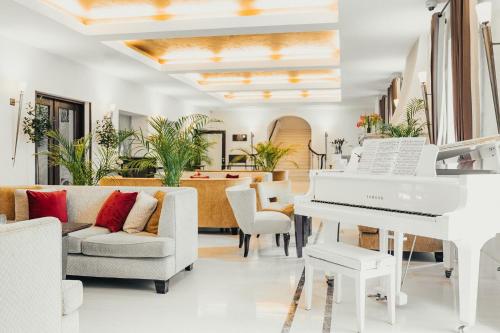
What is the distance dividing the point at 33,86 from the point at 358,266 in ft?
23.6

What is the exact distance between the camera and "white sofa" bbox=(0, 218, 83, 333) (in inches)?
75.1

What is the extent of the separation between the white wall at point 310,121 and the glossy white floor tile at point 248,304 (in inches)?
552

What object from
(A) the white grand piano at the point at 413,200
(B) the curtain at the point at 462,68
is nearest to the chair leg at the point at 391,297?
(A) the white grand piano at the point at 413,200

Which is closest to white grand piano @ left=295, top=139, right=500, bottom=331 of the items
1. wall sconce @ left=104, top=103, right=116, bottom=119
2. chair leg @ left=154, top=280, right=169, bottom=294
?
chair leg @ left=154, top=280, right=169, bottom=294

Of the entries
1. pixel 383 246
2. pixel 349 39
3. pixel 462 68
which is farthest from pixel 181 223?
pixel 349 39

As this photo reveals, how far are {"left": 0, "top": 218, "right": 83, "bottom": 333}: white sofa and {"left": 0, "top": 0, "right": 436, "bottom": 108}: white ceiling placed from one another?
5.09 metres

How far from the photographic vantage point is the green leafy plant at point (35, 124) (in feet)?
26.6

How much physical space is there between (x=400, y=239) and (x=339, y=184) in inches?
24.2

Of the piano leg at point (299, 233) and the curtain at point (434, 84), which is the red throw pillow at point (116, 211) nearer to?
the piano leg at point (299, 233)

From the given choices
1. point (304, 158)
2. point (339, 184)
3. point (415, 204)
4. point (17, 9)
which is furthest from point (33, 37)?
point (304, 158)

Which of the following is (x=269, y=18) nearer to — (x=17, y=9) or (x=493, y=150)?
(x=17, y=9)

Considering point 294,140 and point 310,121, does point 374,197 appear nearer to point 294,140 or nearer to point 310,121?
point 310,121

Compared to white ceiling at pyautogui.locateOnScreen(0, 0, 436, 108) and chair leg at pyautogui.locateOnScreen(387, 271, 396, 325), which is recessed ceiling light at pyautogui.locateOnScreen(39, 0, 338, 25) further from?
chair leg at pyautogui.locateOnScreen(387, 271, 396, 325)

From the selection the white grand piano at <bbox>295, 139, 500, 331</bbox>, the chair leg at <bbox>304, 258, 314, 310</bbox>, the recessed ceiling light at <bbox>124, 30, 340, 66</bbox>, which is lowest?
the chair leg at <bbox>304, 258, 314, 310</bbox>
